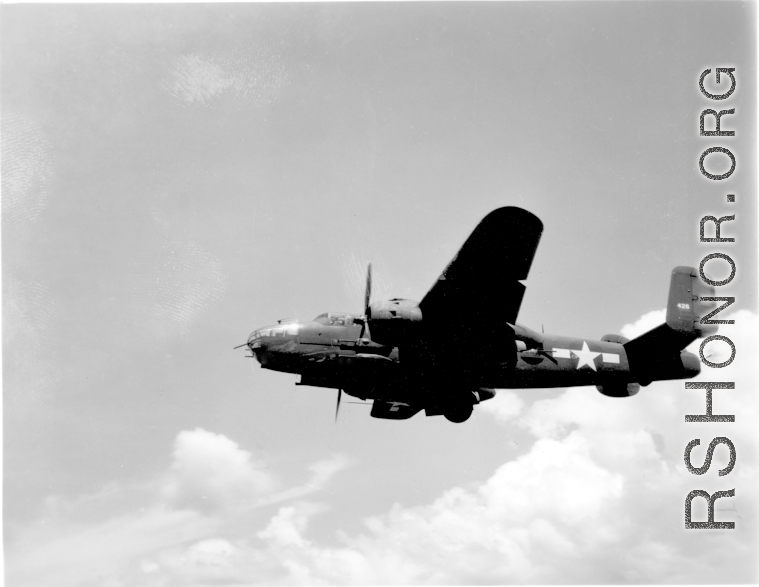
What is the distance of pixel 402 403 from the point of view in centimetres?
2072

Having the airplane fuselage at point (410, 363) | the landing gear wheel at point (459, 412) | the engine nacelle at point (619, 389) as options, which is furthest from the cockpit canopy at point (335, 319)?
the engine nacelle at point (619, 389)

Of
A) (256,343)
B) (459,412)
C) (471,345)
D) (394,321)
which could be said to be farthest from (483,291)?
(256,343)

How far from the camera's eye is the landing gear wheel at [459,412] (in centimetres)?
2062

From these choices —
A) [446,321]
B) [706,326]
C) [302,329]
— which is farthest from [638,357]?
[302,329]

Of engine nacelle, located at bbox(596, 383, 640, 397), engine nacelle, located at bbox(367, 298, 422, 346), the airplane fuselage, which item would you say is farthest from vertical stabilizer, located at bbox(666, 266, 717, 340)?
engine nacelle, located at bbox(367, 298, 422, 346)

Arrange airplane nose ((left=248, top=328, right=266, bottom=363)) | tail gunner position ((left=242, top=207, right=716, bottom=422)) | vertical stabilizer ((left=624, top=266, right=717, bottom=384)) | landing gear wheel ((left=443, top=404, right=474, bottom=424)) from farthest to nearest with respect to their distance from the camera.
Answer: landing gear wheel ((left=443, top=404, right=474, bottom=424)) < vertical stabilizer ((left=624, top=266, right=717, bottom=384)) < airplane nose ((left=248, top=328, right=266, bottom=363)) < tail gunner position ((left=242, top=207, right=716, bottom=422))

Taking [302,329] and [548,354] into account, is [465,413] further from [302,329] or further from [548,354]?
[302,329]

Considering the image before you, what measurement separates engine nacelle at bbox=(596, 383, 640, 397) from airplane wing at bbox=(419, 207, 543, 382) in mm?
4281

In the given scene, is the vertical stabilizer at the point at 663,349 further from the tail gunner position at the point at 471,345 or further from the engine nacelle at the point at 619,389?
the engine nacelle at the point at 619,389

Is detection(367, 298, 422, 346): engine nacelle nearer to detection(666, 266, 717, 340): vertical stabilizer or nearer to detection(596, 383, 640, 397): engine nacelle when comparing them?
detection(596, 383, 640, 397): engine nacelle

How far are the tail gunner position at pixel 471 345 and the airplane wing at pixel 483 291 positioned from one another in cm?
3

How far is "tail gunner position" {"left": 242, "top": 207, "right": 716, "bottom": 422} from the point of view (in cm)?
1614

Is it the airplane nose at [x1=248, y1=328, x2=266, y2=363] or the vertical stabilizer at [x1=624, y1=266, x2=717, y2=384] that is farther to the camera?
the vertical stabilizer at [x1=624, y1=266, x2=717, y2=384]

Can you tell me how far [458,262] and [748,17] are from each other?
884cm
